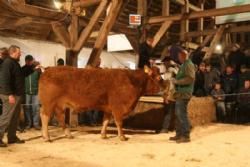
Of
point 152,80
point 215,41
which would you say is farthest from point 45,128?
point 215,41

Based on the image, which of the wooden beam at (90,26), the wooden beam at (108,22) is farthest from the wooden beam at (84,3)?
the wooden beam at (108,22)

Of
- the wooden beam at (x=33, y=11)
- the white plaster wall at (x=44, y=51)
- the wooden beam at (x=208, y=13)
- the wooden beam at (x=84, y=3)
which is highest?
the wooden beam at (x=84, y=3)

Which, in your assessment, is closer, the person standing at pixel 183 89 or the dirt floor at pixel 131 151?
the dirt floor at pixel 131 151

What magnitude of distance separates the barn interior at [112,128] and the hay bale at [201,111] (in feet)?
0.08

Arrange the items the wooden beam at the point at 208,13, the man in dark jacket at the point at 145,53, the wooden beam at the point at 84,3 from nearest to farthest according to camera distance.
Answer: the man in dark jacket at the point at 145,53
the wooden beam at the point at 84,3
the wooden beam at the point at 208,13

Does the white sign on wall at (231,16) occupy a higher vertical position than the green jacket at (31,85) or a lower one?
higher

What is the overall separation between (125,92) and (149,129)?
1.85 m

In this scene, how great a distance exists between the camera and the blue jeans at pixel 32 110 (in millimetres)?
8992

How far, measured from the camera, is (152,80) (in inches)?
321

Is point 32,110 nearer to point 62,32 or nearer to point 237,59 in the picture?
point 62,32

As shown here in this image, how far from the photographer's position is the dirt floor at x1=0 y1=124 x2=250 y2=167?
5.76 meters

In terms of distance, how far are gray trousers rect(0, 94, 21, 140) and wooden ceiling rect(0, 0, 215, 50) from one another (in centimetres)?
219

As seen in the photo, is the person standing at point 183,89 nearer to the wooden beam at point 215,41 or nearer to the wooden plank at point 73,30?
the wooden plank at point 73,30

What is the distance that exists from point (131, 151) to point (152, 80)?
2.05 m
